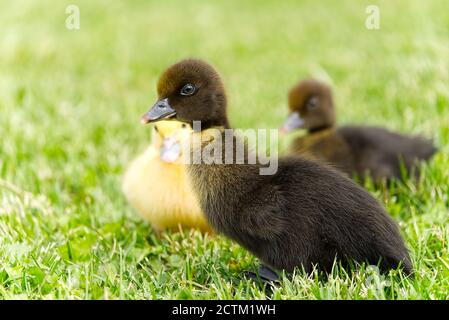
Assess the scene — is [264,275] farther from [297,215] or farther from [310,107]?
[310,107]

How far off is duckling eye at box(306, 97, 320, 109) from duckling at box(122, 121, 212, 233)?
1445 mm

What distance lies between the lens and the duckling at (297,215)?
282 centimetres

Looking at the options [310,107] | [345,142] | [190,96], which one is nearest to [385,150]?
[345,142]

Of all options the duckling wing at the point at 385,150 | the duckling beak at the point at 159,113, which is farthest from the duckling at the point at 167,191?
the duckling wing at the point at 385,150

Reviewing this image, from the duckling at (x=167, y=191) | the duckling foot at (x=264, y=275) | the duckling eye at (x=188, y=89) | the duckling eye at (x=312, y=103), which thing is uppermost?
the duckling eye at (x=188, y=89)

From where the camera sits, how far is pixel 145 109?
6.27 metres

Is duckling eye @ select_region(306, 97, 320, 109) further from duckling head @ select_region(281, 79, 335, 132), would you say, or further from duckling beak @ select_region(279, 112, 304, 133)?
duckling beak @ select_region(279, 112, 304, 133)

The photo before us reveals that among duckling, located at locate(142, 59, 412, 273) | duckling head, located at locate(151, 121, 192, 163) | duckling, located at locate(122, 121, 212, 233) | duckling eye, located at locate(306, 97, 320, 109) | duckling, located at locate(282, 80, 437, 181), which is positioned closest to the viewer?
duckling, located at locate(142, 59, 412, 273)

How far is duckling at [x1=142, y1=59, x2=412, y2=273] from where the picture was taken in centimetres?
282

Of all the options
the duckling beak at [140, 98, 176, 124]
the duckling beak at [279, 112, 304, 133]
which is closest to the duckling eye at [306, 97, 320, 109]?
the duckling beak at [279, 112, 304, 133]

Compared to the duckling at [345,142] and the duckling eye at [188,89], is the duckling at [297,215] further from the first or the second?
the duckling at [345,142]

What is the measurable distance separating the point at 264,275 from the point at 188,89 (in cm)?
91

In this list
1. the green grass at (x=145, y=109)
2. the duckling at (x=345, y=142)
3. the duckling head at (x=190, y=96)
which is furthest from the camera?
the duckling at (x=345, y=142)
